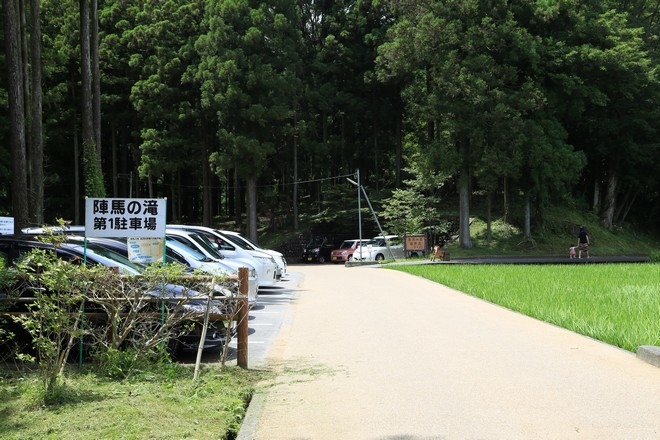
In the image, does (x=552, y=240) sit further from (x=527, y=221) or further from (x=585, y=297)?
(x=585, y=297)

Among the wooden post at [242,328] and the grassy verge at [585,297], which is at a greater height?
the wooden post at [242,328]

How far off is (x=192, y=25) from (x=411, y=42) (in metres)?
15.5

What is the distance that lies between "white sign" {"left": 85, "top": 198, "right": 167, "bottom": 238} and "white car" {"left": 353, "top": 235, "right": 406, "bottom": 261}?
96.3ft

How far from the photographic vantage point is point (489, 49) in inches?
1420

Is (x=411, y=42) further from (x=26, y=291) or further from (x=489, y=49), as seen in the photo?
(x=26, y=291)

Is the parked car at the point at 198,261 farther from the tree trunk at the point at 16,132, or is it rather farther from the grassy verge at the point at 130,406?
the tree trunk at the point at 16,132

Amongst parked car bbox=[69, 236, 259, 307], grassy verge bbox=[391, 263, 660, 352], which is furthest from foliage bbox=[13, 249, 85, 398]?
grassy verge bbox=[391, 263, 660, 352]

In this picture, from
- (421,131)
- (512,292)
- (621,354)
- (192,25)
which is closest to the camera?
(621,354)

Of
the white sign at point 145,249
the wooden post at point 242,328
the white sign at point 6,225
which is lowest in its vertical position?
the wooden post at point 242,328

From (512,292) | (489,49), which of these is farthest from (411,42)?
(512,292)

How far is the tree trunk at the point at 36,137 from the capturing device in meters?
20.4

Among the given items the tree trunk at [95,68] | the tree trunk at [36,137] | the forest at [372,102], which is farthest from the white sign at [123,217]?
the forest at [372,102]

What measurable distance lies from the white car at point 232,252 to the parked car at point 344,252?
2068cm

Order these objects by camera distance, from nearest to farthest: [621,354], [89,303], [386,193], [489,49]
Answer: [89,303]
[621,354]
[489,49]
[386,193]
